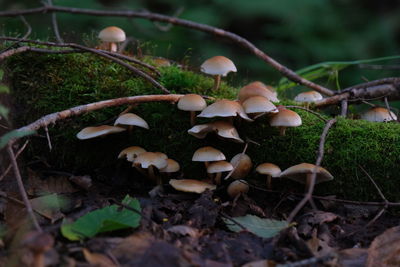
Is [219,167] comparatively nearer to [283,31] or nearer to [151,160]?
[151,160]

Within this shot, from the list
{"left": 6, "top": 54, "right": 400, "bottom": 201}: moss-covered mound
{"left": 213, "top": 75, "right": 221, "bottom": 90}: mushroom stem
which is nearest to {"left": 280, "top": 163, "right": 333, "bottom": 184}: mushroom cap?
{"left": 6, "top": 54, "right": 400, "bottom": 201}: moss-covered mound

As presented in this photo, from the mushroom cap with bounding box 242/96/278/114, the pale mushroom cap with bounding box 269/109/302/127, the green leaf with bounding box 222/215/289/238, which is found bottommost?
the green leaf with bounding box 222/215/289/238

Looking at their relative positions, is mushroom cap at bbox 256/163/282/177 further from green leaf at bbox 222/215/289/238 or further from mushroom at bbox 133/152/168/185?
mushroom at bbox 133/152/168/185

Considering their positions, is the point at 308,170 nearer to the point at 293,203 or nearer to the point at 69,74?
the point at 293,203

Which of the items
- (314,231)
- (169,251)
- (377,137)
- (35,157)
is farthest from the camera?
(35,157)

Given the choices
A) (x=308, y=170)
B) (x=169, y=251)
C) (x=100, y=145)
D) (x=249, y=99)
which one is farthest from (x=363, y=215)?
(x=100, y=145)

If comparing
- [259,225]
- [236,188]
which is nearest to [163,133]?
[236,188]
